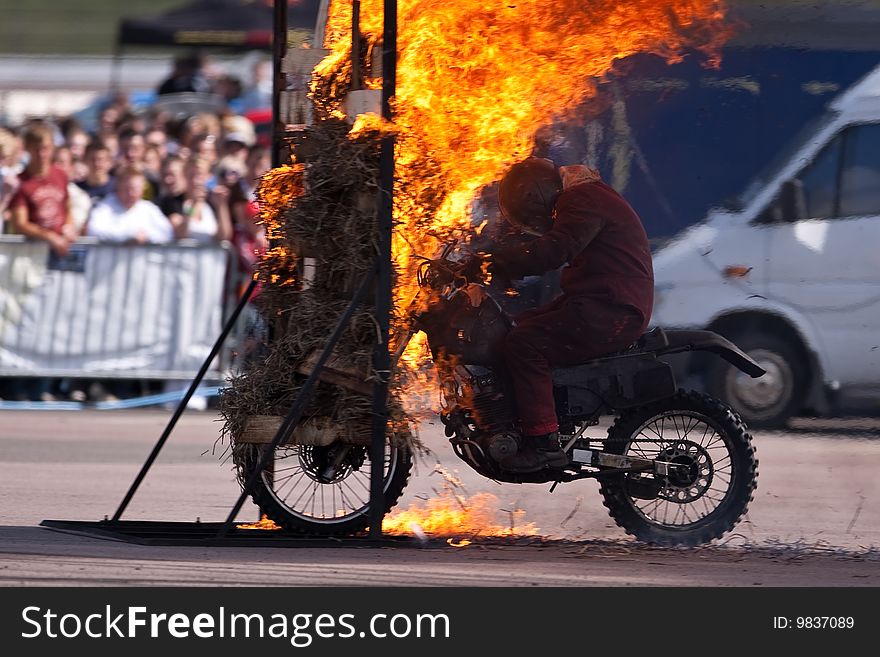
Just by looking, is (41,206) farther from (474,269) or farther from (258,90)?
(258,90)

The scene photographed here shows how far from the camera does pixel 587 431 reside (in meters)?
8.24

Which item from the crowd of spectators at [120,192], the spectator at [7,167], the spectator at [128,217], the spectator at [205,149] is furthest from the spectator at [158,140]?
the spectator at [7,167]

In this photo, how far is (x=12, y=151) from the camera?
653 inches

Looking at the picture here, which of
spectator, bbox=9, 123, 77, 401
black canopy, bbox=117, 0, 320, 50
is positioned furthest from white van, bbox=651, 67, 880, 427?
black canopy, bbox=117, 0, 320, 50

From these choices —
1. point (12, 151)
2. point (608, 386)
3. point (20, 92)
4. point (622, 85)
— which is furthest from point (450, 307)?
point (20, 92)

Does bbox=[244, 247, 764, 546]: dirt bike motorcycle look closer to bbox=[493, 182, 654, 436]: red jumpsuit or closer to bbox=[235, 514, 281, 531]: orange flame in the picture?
Answer: bbox=[493, 182, 654, 436]: red jumpsuit

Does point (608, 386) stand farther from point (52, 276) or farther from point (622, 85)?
point (52, 276)

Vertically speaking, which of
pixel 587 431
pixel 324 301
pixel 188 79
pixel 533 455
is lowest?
pixel 533 455

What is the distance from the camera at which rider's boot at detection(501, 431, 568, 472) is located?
8062 millimetres

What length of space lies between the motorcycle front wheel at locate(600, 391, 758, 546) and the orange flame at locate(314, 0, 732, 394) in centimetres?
130

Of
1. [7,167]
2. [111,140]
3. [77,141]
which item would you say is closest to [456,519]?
[7,167]

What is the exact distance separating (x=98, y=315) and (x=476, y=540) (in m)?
7.27

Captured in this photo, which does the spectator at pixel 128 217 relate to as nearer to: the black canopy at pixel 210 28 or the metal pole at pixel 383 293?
the metal pole at pixel 383 293

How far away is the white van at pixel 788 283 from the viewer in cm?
884
